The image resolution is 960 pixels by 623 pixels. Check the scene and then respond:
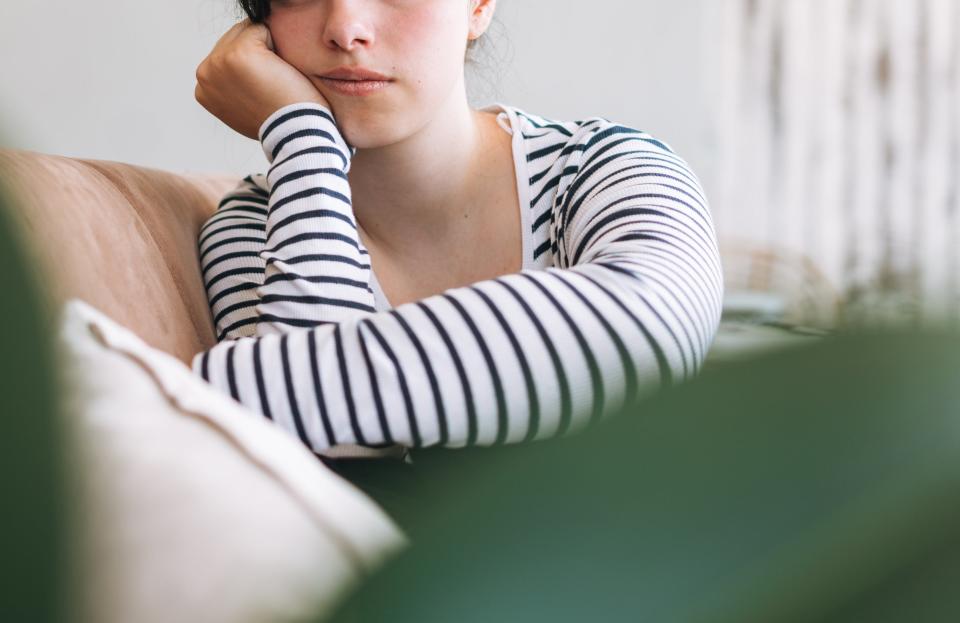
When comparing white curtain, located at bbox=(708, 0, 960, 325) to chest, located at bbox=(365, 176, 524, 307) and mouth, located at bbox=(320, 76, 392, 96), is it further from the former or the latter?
mouth, located at bbox=(320, 76, 392, 96)

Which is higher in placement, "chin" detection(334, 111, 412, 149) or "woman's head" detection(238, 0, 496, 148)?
"woman's head" detection(238, 0, 496, 148)

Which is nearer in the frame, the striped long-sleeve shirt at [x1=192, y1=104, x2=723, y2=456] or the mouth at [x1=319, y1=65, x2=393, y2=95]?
the striped long-sleeve shirt at [x1=192, y1=104, x2=723, y2=456]

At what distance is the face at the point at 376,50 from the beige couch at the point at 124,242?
0.72 ft

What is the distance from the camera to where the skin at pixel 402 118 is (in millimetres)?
915

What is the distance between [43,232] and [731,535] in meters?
0.56

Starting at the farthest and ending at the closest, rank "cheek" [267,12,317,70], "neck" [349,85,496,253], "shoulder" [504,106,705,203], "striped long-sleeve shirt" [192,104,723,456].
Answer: "neck" [349,85,496,253]
"cheek" [267,12,317,70]
"shoulder" [504,106,705,203]
"striped long-sleeve shirt" [192,104,723,456]

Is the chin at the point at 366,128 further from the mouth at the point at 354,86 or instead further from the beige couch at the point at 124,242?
the beige couch at the point at 124,242

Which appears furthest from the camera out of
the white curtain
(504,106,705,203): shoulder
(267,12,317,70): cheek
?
the white curtain

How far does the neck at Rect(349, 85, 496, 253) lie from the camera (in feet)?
3.50


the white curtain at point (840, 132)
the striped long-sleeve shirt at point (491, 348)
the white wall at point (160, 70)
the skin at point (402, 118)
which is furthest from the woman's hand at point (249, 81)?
the white curtain at point (840, 132)

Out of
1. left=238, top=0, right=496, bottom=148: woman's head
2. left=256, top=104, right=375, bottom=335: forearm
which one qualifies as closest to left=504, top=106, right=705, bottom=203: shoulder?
left=238, top=0, right=496, bottom=148: woman's head

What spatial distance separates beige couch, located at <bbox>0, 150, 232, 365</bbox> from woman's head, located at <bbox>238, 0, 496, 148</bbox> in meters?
0.22

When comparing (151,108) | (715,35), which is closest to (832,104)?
(715,35)

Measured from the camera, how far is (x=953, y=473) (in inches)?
6.6
